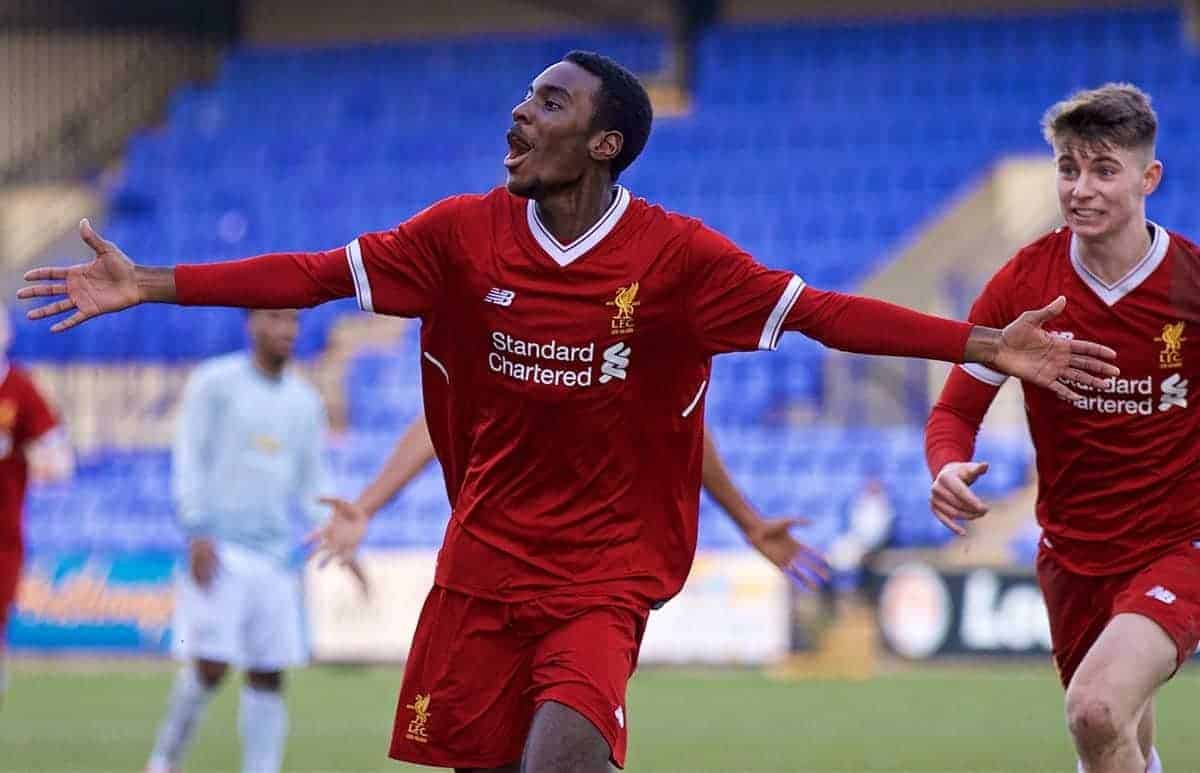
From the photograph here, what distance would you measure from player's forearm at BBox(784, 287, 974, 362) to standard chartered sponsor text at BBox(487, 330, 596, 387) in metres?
0.63

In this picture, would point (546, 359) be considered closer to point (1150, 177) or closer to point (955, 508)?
point (955, 508)

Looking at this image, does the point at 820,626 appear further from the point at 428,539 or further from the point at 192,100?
the point at 192,100

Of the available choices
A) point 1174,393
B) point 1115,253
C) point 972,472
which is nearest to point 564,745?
point 972,472

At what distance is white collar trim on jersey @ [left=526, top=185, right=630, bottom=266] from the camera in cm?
589

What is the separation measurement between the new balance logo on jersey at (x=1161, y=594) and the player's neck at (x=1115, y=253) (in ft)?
3.43

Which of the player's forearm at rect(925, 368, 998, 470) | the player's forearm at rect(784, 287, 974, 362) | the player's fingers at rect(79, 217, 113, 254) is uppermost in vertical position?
the player's fingers at rect(79, 217, 113, 254)

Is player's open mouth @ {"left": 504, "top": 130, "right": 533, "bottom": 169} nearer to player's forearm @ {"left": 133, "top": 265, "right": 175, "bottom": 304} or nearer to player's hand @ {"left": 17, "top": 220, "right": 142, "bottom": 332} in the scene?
player's forearm @ {"left": 133, "top": 265, "right": 175, "bottom": 304}

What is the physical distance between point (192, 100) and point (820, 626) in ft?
53.2

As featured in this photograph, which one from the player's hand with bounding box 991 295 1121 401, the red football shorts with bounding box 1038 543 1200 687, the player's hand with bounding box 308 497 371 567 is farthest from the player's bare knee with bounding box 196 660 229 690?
the player's hand with bounding box 991 295 1121 401

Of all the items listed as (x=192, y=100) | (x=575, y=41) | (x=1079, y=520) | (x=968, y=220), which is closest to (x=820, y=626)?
(x=968, y=220)

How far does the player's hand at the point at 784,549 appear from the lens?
6801mm

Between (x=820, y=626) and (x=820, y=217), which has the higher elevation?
(x=820, y=217)

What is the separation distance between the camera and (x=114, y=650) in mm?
19359

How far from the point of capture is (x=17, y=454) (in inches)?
453
